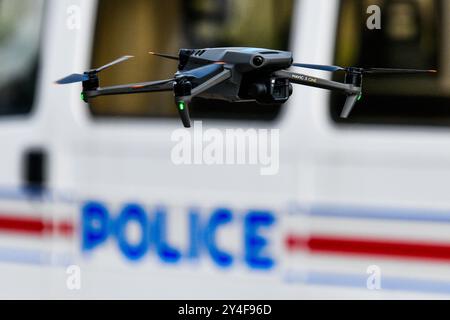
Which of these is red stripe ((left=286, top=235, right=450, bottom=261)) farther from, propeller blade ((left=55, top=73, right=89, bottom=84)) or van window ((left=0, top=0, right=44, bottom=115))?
propeller blade ((left=55, top=73, right=89, bottom=84))

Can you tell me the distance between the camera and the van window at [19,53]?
11.1 feet

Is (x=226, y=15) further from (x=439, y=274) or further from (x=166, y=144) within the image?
(x=439, y=274)

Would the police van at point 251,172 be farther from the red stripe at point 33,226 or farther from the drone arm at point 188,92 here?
the drone arm at point 188,92

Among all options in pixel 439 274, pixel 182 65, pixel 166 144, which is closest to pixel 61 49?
pixel 166 144

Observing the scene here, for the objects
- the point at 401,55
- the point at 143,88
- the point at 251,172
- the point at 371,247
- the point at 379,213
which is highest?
the point at 401,55

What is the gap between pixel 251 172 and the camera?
9.74 feet

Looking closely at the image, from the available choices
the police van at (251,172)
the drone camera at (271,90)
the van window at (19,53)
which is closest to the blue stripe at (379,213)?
the police van at (251,172)

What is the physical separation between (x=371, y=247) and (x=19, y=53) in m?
1.49

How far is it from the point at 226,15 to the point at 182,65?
1764 millimetres

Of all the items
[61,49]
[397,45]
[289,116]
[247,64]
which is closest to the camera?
[247,64]
